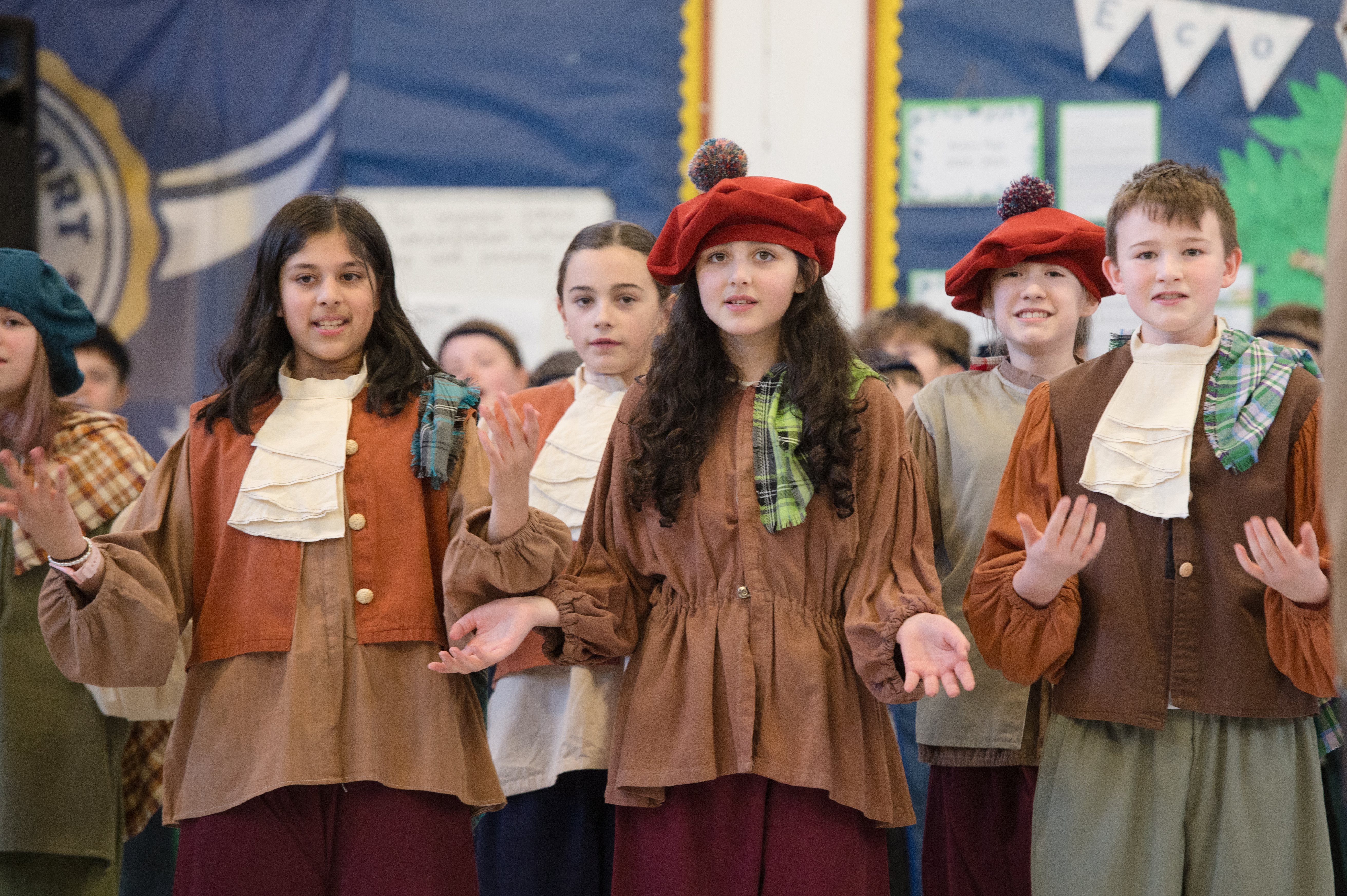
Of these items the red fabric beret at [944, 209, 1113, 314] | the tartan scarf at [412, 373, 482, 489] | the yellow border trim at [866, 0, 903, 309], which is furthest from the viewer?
the yellow border trim at [866, 0, 903, 309]

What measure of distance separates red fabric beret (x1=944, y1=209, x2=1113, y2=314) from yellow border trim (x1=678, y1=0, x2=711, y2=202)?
2.56 metres

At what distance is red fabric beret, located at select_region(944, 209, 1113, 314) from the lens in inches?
110

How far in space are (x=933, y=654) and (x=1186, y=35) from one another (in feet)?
12.9

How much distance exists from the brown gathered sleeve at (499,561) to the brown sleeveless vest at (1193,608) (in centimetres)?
99

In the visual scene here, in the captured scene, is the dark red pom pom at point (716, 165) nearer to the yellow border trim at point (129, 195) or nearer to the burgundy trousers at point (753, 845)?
the burgundy trousers at point (753, 845)

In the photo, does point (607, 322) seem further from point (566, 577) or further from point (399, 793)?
point (399, 793)

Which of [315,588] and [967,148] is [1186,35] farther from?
[315,588]

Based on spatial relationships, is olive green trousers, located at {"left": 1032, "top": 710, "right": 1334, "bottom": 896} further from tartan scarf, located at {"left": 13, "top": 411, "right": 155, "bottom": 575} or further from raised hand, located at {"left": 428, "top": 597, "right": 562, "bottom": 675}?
tartan scarf, located at {"left": 13, "top": 411, "right": 155, "bottom": 575}

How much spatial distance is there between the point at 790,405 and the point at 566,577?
1.74ft

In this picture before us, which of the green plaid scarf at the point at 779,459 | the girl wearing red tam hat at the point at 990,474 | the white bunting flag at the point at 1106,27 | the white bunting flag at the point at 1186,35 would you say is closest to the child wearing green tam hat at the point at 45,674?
the green plaid scarf at the point at 779,459

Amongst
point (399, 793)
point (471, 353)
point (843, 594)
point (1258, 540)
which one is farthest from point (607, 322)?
point (471, 353)

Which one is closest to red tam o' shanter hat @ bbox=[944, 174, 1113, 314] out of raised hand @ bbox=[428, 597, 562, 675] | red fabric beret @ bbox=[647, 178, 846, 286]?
Result: red fabric beret @ bbox=[647, 178, 846, 286]

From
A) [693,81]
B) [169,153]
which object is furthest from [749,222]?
[169,153]

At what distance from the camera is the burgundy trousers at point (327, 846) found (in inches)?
86.3
